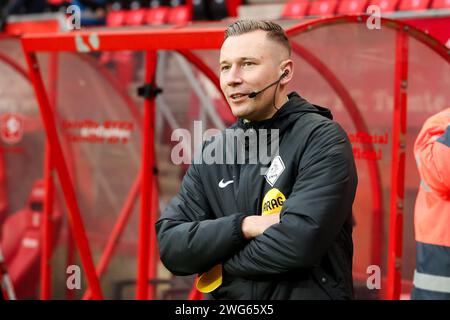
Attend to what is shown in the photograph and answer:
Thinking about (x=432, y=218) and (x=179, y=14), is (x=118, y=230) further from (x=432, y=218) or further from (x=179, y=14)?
(x=432, y=218)

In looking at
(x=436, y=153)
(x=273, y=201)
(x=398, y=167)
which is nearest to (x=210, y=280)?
(x=273, y=201)

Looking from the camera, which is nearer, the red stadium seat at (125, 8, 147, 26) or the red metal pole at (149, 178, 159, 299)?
the red metal pole at (149, 178, 159, 299)

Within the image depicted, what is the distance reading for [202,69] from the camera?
420 cm

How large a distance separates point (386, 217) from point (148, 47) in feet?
5.74

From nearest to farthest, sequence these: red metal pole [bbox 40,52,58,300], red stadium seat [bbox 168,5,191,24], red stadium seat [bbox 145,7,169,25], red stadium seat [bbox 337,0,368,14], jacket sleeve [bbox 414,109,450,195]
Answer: jacket sleeve [bbox 414,109,450,195] < red metal pole [bbox 40,52,58,300] < red stadium seat [bbox 337,0,368,14] < red stadium seat [bbox 168,5,191,24] < red stadium seat [bbox 145,7,169,25]

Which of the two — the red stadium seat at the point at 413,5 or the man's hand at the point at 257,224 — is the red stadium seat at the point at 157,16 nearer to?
the red stadium seat at the point at 413,5

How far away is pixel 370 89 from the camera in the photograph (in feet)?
14.9

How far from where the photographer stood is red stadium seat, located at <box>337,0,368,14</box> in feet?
19.0

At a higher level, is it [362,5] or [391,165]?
[362,5]

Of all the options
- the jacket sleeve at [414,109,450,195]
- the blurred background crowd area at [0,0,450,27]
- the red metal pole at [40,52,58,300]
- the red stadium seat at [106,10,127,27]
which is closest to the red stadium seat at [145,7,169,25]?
the blurred background crowd area at [0,0,450,27]

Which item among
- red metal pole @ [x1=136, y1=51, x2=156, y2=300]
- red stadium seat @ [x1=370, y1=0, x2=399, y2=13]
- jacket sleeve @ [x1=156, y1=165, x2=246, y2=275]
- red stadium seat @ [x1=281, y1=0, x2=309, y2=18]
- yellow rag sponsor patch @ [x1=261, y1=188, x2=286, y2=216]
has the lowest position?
red metal pole @ [x1=136, y1=51, x2=156, y2=300]

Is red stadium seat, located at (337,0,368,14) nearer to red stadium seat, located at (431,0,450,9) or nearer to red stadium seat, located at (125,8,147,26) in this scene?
red stadium seat, located at (431,0,450,9)
